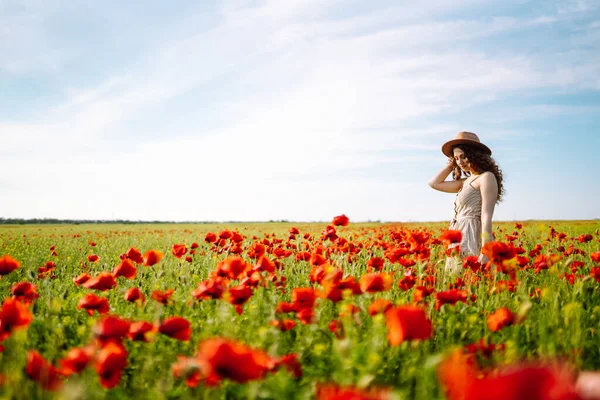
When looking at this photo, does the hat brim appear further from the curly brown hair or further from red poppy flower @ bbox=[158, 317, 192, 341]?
red poppy flower @ bbox=[158, 317, 192, 341]

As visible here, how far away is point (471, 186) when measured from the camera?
5262 millimetres

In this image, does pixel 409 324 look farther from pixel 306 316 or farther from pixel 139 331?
pixel 139 331

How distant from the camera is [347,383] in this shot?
155 cm

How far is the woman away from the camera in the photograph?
4.95 m

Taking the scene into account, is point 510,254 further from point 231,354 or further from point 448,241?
point 231,354

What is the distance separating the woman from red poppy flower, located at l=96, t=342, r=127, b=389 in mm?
3791

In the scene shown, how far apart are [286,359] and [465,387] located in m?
1.14

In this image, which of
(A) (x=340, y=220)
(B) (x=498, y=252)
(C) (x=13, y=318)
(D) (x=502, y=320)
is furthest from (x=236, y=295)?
(B) (x=498, y=252)

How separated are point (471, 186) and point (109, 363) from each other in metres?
4.69

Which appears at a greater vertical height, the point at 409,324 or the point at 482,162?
the point at 482,162

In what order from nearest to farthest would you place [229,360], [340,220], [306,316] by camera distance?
[229,360] → [306,316] → [340,220]

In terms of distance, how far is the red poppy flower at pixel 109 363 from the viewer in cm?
165

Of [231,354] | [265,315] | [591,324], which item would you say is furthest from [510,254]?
[231,354]

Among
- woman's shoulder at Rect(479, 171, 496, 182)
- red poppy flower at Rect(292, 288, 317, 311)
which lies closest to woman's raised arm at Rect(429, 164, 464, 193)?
woman's shoulder at Rect(479, 171, 496, 182)
